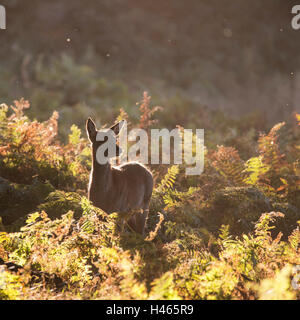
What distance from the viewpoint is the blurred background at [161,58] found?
14.5 m

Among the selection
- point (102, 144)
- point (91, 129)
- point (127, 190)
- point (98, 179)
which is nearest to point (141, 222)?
point (127, 190)

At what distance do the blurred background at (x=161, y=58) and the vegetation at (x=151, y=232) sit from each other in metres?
4.89

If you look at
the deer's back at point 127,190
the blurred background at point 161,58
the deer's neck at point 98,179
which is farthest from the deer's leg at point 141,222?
the blurred background at point 161,58

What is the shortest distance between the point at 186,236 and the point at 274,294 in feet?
7.94

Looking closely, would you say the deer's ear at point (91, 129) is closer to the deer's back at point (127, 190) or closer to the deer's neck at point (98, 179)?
the deer's neck at point (98, 179)

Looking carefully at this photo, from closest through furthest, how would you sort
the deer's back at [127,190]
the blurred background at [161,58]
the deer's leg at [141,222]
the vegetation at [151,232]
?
the vegetation at [151,232] < the deer's back at [127,190] < the deer's leg at [141,222] < the blurred background at [161,58]

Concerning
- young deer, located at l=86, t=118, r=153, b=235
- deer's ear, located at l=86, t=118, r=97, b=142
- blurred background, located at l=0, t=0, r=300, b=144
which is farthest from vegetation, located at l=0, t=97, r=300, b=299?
blurred background, located at l=0, t=0, r=300, b=144

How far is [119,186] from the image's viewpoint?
243 inches

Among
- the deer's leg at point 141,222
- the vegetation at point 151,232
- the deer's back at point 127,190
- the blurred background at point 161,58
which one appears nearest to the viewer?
the vegetation at point 151,232

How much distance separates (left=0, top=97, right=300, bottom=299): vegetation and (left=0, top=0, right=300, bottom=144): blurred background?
4.89 meters

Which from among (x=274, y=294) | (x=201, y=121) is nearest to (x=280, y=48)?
(x=201, y=121)

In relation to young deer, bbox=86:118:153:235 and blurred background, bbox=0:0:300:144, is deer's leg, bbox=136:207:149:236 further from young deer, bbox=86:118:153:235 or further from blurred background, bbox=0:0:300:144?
blurred background, bbox=0:0:300:144

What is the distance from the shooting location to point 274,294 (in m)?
3.44
